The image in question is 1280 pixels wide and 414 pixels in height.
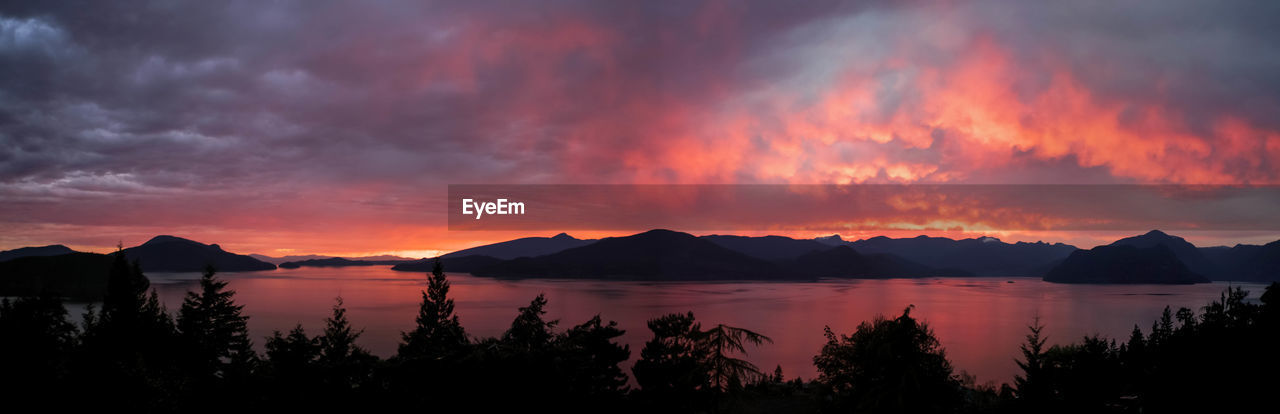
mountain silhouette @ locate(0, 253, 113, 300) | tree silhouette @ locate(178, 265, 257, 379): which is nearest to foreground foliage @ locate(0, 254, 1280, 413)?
tree silhouette @ locate(178, 265, 257, 379)

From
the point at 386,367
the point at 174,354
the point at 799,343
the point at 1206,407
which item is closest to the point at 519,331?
the point at 386,367

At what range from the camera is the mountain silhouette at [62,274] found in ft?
493

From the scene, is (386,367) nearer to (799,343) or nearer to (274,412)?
(274,412)

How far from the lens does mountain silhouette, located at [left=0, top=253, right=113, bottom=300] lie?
150 metres

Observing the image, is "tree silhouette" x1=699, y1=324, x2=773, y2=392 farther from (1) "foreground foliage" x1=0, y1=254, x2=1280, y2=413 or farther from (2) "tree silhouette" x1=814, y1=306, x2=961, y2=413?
(2) "tree silhouette" x1=814, y1=306, x2=961, y2=413

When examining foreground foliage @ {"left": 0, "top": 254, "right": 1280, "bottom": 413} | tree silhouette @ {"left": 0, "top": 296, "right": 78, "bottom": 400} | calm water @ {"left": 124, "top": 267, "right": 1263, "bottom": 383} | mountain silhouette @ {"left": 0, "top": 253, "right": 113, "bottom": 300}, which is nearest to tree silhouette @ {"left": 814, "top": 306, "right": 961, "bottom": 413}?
foreground foliage @ {"left": 0, "top": 254, "right": 1280, "bottom": 413}

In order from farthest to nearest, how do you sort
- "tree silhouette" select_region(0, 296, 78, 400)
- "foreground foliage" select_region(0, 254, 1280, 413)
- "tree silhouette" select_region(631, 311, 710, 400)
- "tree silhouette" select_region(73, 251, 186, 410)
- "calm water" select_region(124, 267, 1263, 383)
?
"calm water" select_region(124, 267, 1263, 383) → "tree silhouette" select_region(73, 251, 186, 410) → "tree silhouette" select_region(631, 311, 710, 400) → "tree silhouette" select_region(0, 296, 78, 400) → "foreground foliage" select_region(0, 254, 1280, 413)

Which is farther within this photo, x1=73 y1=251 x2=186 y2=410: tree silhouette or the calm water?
the calm water

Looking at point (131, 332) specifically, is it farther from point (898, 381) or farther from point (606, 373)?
point (898, 381)

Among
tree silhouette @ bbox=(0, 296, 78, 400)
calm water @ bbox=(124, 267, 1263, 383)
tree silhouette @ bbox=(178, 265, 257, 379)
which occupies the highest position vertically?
tree silhouette @ bbox=(0, 296, 78, 400)

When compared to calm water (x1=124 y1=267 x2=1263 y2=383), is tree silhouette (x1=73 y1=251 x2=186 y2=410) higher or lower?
higher

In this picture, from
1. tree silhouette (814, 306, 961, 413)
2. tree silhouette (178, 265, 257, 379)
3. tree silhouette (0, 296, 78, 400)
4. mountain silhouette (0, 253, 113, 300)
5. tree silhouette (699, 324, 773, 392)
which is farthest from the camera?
mountain silhouette (0, 253, 113, 300)

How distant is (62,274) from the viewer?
166m

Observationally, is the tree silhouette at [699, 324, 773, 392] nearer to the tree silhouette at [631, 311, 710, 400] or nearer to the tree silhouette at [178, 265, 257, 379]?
the tree silhouette at [631, 311, 710, 400]
